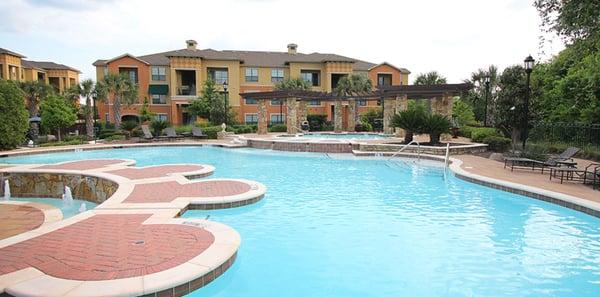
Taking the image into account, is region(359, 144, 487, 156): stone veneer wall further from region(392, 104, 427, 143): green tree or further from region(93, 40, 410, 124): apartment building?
region(93, 40, 410, 124): apartment building

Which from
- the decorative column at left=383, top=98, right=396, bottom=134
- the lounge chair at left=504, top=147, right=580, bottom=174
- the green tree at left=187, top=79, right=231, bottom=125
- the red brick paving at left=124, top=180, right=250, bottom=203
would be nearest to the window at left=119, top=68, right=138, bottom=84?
the green tree at left=187, top=79, right=231, bottom=125

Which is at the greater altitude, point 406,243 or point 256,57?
point 256,57

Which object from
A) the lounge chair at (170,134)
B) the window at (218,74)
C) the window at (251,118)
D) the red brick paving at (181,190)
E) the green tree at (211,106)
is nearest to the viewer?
the red brick paving at (181,190)

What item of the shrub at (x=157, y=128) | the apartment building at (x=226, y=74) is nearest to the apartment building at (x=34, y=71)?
the apartment building at (x=226, y=74)

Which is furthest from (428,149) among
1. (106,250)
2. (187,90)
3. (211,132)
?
(187,90)

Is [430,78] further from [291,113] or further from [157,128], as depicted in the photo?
[157,128]

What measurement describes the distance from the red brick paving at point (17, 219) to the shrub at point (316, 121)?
33.1m

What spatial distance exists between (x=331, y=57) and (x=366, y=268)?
152 ft

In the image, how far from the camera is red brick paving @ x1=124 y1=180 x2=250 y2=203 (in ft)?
32.2

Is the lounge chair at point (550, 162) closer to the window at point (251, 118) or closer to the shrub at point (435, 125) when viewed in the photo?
the shrub at point (435, 125)

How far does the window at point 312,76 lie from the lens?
51.0 meters

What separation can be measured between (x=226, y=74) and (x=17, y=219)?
4133 cm

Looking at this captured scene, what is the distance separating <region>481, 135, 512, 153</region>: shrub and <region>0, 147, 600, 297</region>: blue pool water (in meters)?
8.75

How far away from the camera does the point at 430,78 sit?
51.0 m
